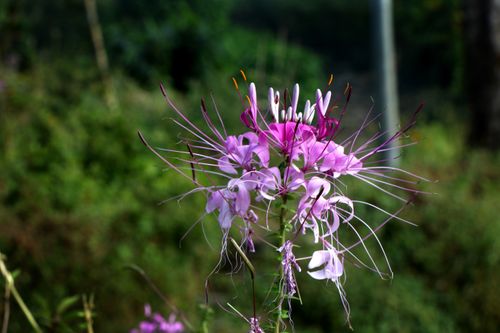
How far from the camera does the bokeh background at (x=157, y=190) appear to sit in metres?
4.34

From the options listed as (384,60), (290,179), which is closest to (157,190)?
(384,60)

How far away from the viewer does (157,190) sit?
5777 millimetres

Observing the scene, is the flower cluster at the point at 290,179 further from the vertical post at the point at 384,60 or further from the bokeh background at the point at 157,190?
the vertical post at the point at 384,60

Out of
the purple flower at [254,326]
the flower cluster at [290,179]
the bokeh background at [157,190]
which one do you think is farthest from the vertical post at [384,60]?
the purple flower at [254,326]

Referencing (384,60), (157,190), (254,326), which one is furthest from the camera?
(384,60)

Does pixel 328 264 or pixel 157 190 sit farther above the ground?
pixel 328 264

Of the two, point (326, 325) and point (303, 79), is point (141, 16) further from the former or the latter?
point (326, 325)

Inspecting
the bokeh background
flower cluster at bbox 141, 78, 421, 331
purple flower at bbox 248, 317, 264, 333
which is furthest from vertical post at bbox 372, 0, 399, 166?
purple flower at bbox 248, 317, 264, 333

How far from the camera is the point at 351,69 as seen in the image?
17234 mm

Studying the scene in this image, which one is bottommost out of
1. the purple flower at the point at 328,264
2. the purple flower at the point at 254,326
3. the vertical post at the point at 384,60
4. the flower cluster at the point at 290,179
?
the vertical post at the point at 384,60

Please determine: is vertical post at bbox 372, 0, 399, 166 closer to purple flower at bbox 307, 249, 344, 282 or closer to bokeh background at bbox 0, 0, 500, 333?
bokeh background at bbox 0, 0, 500, 333

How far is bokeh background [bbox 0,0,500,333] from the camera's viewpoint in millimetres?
4344

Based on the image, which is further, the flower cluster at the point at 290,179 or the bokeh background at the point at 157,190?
the bokeh background at the point at 157,190

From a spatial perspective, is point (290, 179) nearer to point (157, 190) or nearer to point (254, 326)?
point (254, 326)
